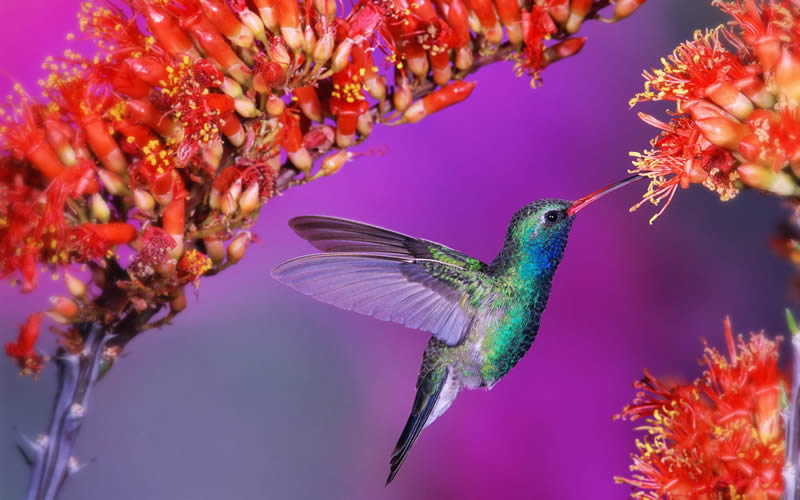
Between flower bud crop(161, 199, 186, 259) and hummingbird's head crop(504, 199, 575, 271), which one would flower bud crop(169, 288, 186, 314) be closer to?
flower bud crop(161, 199, 186, 259)

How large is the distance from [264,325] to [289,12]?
45 centimetres

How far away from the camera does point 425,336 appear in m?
1.05

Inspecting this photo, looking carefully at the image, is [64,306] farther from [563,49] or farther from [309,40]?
[563,49]

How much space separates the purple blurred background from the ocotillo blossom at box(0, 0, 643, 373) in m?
0.25

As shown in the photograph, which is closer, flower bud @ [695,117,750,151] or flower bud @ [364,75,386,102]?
flower bud @ [695,117,750,151]

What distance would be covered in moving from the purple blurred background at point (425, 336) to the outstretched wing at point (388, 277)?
247 millimetres

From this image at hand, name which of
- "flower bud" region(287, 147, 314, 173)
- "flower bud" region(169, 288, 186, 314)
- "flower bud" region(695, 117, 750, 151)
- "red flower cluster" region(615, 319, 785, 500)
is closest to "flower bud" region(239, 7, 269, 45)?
"flower bud" region(287, 147, 314, 173)

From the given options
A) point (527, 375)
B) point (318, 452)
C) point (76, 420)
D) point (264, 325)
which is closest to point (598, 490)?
point (527, 375)

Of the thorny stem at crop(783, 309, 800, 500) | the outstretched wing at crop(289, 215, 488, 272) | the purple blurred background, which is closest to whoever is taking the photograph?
the thorny stem at crop(783, 309, 800, 500)

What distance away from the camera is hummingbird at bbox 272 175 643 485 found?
2.11 ft

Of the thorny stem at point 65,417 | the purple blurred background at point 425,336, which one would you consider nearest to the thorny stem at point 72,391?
the thorny stem at point 65,417

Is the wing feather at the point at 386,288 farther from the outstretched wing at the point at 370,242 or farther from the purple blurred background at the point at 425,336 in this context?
the purple blurred background at the point at 425,336

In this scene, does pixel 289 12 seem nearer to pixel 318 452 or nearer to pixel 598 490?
pixel 318 452

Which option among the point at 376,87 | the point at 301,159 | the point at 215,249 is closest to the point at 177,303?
the point at 215,249
